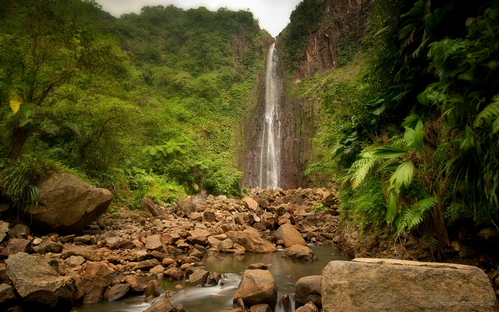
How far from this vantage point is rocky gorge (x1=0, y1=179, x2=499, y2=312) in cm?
188

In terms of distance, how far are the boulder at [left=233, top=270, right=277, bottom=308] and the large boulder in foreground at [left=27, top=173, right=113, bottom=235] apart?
3677 millimetres

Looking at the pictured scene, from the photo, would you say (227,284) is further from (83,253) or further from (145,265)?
(83,253)

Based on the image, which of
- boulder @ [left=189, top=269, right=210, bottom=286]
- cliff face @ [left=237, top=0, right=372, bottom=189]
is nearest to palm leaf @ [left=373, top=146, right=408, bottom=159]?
boulder @ [left=189, top=269, right=210, bottom=286]

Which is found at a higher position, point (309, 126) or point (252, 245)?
point (309, 126)

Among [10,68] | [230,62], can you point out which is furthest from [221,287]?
[230,62]

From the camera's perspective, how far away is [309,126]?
21.5 metres

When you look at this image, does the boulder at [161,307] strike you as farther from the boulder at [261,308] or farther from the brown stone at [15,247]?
the brown stone at [15,247]

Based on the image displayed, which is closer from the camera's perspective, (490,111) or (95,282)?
(490,111)

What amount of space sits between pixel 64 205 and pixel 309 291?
473 cm

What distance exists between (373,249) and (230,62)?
101 ft

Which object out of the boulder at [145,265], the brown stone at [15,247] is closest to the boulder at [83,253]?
the brown stone at [15,247]

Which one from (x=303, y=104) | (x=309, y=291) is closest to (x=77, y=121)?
(x=309, y=291)

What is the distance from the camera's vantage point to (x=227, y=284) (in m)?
3.99

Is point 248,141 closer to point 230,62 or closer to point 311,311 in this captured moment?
point 230,62
